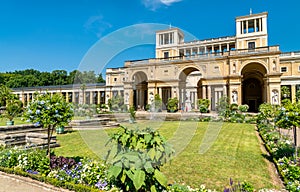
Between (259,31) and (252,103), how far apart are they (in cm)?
1312

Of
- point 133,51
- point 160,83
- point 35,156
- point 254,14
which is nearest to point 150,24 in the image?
point 133,51

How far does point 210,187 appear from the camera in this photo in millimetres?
4969

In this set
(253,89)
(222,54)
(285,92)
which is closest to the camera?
(222,54)

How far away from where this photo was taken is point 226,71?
32156mm

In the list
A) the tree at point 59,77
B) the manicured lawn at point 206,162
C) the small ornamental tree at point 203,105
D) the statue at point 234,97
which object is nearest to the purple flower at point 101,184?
the manicured lawn at point 206,162

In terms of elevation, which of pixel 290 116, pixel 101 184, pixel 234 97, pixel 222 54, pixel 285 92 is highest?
pixel 222 54

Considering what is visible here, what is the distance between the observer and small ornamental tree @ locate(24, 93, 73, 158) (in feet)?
18.3

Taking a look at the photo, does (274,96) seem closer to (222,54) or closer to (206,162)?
(222,54)

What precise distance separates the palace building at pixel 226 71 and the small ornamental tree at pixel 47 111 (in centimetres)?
1988

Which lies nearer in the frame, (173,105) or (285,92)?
(173,105)

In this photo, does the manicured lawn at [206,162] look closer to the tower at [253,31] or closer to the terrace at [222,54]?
the terrace at [222,54]

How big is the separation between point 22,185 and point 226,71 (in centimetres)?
3136

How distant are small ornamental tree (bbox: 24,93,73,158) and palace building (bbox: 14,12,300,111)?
1988 centimetres

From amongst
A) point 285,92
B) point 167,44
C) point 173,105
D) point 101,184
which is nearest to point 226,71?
point 173,105
